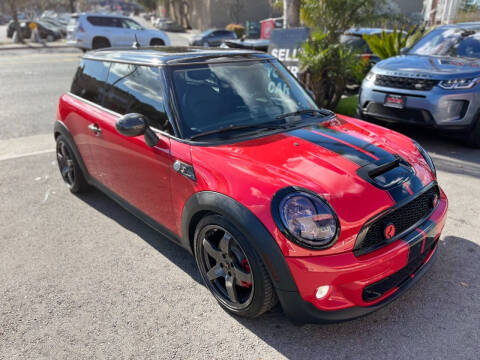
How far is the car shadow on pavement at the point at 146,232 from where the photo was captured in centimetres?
312

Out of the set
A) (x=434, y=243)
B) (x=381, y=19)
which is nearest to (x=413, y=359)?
(x=434, y=243)

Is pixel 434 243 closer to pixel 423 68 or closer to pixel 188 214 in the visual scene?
pixel 188 214

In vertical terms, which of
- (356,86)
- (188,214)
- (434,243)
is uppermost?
(188,214)

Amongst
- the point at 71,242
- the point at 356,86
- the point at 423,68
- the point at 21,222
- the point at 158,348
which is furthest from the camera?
the point at 356,86

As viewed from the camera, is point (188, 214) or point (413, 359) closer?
point (413, 359)

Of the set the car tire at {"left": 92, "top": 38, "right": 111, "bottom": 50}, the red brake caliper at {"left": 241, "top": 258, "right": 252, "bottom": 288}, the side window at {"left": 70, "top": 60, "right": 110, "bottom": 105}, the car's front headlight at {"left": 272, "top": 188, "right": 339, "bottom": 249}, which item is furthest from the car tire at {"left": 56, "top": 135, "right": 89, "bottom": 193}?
the car tire at {"left": 92, "top": 38, "right": 111, "bottom": 50}

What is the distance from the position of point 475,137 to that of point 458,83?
86cm

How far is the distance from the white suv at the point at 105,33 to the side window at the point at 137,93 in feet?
50.3

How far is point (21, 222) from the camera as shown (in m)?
3.86

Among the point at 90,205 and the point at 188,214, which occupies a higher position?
the point at 188,214

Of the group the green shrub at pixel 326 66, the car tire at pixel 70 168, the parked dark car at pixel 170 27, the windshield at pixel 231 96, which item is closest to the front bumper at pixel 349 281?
the windshield at pixel 231 96

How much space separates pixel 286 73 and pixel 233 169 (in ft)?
5.28

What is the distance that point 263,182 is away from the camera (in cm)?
219

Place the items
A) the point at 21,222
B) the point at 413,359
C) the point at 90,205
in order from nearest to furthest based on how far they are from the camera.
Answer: the point at 413,359 < the point at 21,222 < the point at 90,205
